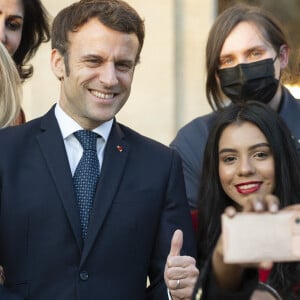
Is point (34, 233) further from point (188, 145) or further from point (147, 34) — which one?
point (147, 34)

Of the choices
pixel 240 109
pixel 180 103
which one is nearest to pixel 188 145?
pixel 240 109

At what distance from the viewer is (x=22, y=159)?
4.59 metres

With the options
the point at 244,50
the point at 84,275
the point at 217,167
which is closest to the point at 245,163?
the point at 217,167

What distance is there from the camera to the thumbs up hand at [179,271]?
4332 millimetres

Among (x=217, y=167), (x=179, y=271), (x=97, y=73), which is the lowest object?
(x=179, y=271)

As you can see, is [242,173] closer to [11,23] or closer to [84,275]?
[84,275]

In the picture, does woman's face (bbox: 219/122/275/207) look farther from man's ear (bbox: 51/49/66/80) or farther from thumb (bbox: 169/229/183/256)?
man's ear (bbox: 51/49/66/80)

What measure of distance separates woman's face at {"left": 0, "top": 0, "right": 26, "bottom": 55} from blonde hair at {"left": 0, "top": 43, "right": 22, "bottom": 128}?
63 centimetres

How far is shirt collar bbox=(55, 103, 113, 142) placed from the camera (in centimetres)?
467

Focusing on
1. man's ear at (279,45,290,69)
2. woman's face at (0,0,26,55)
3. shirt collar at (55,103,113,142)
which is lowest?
shirt collar at (55,103,113,142)

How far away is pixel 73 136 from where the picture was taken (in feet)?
15.3

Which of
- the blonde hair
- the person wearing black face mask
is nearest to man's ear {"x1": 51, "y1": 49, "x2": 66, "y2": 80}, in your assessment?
the blonde hair

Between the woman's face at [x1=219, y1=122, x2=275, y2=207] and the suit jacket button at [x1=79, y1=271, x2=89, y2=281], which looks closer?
the suit jacket button at [x1=79, y1=271, x2=89, y2=281]

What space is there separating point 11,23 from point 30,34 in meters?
0.28
